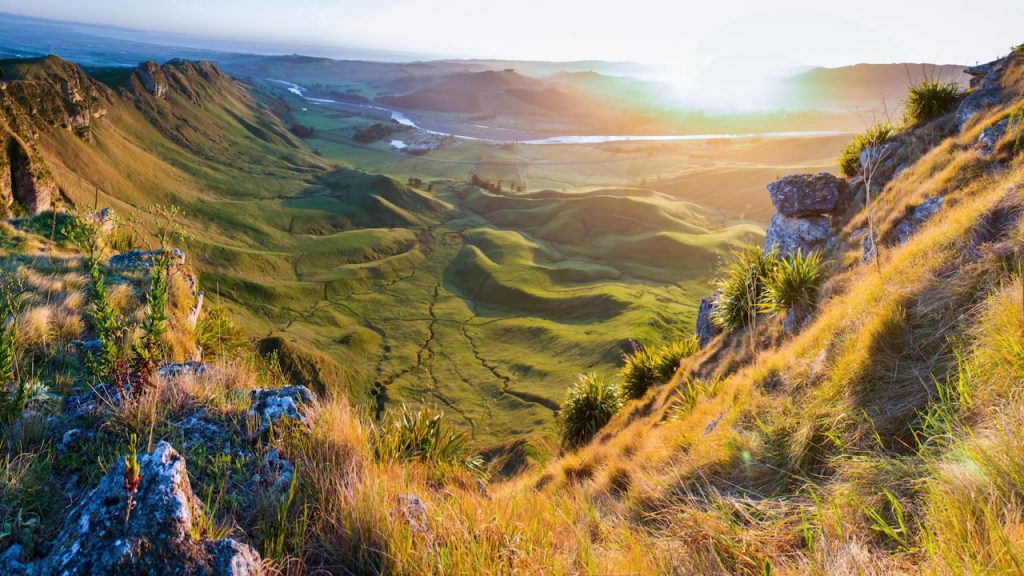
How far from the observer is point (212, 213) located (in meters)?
71.6

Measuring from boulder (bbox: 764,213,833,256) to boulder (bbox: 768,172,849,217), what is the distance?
0.24 meters

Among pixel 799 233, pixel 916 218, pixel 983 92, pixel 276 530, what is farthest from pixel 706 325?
pixel 276 530

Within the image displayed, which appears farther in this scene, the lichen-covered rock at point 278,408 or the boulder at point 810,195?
the boulder at point 810,195

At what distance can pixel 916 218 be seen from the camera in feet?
32.3

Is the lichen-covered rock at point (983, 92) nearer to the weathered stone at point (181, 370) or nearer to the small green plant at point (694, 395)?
the small green plant at point (694, 395)

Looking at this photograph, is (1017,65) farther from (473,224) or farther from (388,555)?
(473,224)

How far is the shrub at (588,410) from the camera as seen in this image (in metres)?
15.8

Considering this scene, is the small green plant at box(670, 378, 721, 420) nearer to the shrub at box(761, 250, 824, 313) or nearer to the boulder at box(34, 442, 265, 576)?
the shrub at box(761, 250, 824, 313)

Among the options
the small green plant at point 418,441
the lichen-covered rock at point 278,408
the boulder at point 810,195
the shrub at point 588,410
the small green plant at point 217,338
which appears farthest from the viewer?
the shrub at point 588,410

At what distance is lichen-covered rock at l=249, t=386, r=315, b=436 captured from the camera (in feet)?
15.3

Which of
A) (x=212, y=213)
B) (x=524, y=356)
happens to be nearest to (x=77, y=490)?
(x=524, y=356)

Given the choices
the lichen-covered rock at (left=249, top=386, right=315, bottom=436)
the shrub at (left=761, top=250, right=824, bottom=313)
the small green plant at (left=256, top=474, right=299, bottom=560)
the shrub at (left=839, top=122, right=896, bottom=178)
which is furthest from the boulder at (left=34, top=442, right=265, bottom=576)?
the shrub at (left=839, top=122, right=896, bottom=178)

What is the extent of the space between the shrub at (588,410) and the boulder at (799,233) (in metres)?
6.77

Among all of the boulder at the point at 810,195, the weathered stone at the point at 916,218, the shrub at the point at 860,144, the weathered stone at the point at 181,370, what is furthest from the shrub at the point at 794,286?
the weathered stone at the point at 181,370
